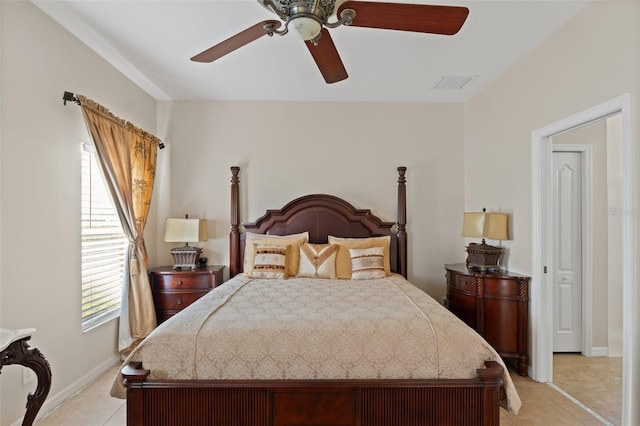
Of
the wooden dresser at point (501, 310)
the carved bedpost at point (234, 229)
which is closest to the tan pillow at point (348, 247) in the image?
the wooden dresser at point (501, 310)

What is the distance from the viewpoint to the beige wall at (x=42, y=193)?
210cm

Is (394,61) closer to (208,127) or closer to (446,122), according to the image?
(446,122)

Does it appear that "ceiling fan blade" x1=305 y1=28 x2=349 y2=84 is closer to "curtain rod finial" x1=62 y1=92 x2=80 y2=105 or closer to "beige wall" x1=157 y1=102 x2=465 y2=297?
"beige wall" x1=157 y1=102 x2=465 y2=297

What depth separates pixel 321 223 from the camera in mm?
3969

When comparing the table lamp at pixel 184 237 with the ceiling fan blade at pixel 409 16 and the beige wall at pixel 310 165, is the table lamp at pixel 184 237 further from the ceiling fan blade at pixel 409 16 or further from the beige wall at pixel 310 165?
the ceiling fan blade at pixel 409 16

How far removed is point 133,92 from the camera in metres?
3.55

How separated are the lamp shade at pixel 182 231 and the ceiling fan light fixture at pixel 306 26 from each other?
8.82ft

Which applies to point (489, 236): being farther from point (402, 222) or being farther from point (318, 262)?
point (318, 262)

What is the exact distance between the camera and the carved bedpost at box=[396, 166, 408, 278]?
397 centimetres

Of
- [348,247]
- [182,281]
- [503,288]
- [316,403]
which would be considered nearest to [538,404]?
[503,288]

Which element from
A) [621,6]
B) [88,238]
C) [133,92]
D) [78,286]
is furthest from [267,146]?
[621,6]

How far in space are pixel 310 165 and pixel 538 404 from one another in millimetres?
3140

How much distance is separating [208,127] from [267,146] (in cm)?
76

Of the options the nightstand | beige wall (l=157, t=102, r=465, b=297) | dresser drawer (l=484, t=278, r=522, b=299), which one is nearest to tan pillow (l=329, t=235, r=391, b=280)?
beige wall (l=157, t=102, r=465, b=297)
